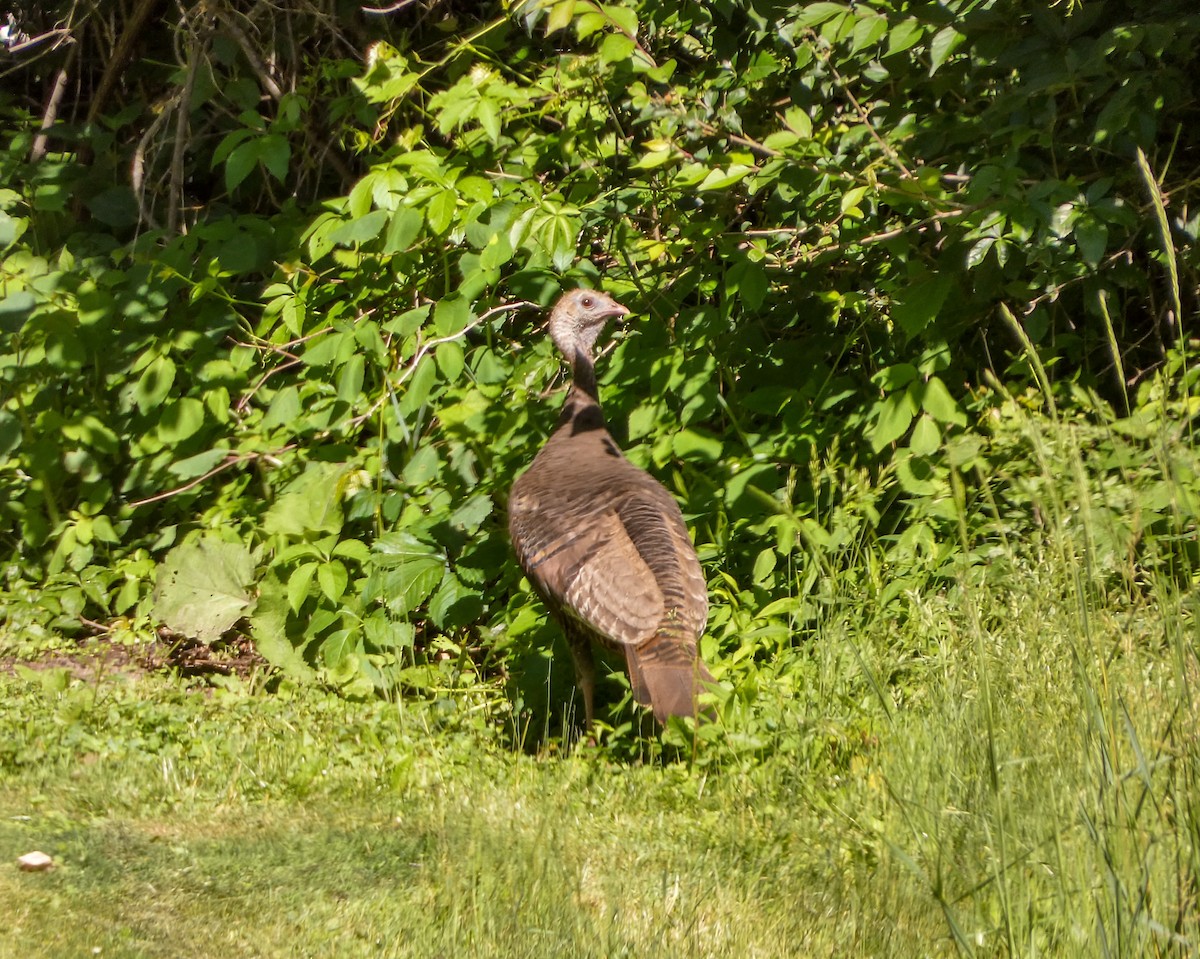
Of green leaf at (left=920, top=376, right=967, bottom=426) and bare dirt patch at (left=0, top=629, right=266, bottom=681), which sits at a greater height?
green leaf at (left=920, top=376, right=967, bottom=426)

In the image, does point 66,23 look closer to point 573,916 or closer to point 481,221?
point 481,221

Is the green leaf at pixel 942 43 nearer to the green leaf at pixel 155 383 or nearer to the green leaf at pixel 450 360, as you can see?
the green leaf at pixel 450 360

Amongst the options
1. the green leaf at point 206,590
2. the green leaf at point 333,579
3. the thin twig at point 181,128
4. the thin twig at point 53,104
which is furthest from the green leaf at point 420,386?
the thin twig at point 53,104

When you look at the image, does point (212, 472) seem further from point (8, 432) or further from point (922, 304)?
point (922, 304)

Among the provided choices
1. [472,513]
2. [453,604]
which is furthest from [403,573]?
[472,513]

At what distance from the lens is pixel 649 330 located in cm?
613

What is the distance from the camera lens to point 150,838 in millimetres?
4066

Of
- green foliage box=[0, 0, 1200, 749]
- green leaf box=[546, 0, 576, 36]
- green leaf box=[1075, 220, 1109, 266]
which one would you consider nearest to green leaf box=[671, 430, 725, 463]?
green foliage box=[0, 0, 1200, 749]

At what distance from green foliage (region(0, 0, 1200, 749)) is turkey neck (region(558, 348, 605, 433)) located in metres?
0.16

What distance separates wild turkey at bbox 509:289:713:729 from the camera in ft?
16.0

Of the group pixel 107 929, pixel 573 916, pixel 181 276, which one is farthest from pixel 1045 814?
pixel 181 276

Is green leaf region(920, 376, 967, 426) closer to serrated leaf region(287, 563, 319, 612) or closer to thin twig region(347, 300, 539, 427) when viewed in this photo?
thin twig region(347, 300, 539, 427)

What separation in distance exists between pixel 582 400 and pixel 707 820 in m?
2.29

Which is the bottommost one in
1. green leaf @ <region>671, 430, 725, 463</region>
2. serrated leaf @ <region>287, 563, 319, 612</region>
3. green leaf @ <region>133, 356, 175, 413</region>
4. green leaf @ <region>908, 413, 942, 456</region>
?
serrated leaf @ <region>287, 563, 319, 612</region>
